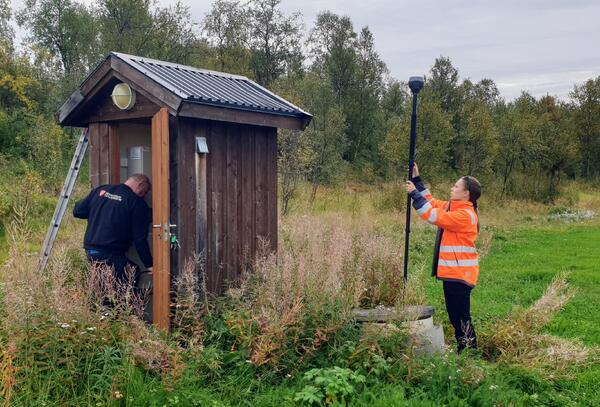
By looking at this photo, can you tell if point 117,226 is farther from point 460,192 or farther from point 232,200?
point 460,192

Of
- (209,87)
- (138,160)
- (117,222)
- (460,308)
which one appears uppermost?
(209,87)

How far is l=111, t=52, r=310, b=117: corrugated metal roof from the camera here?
541cm

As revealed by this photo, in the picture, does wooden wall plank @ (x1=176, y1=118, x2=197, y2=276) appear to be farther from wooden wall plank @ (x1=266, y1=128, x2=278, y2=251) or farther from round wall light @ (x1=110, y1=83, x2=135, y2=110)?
wooden wall plank @ (x1=266, y1=128, x2=278, y2=251)

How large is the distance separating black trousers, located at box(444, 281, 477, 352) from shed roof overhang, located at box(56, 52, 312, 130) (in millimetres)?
2633

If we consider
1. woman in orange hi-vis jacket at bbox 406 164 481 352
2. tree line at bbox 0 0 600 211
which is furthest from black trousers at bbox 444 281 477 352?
tree line at bbox 0 0 600 211

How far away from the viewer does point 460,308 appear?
18.1 ft

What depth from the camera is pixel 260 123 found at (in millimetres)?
6129

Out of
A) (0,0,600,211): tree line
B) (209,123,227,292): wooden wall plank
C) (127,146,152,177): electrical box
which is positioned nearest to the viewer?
(209,123,227,292): wooden wall plank

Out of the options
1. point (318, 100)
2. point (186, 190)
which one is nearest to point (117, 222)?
point (186, 190)

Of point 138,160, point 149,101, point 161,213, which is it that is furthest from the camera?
point 138,160

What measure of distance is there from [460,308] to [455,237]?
0.72 meters

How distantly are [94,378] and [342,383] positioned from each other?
76.0 inches

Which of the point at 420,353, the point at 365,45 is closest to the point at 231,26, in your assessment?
the point at 365,45

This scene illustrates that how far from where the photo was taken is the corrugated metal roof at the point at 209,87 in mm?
5410
